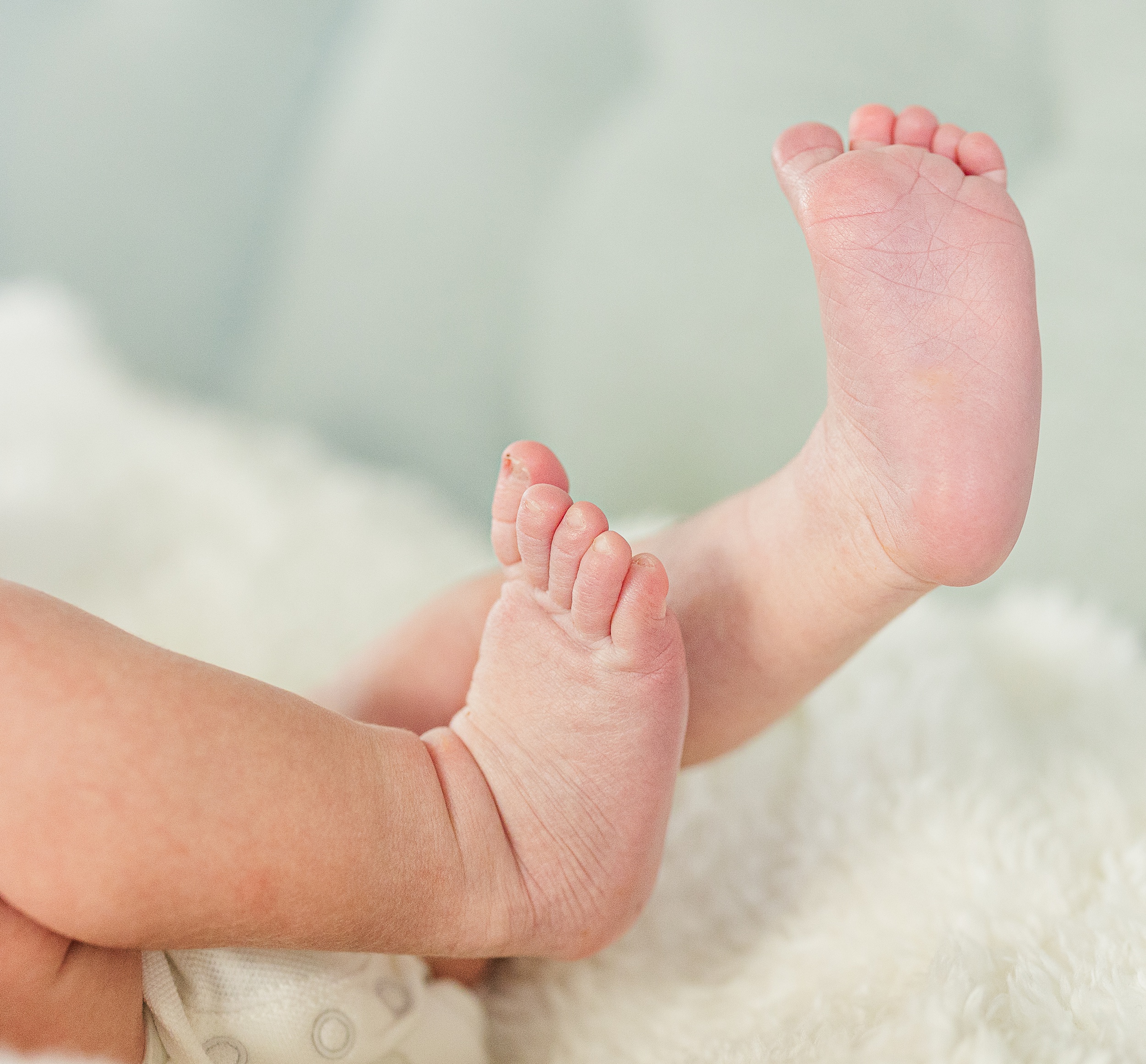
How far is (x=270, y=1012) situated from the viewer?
0.54 meters

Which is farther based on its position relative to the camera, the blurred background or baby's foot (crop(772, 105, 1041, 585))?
the blurred background

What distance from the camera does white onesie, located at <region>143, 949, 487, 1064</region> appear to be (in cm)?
53

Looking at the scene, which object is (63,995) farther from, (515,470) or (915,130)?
(915,130)

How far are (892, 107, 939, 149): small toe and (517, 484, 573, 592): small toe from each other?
29cm

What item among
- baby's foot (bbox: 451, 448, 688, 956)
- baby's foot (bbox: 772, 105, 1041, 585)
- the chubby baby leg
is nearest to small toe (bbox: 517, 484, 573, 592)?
baby's foot (bbox: 451, 448, 688, 956)

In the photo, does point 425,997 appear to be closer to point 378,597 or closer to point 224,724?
point 224,724

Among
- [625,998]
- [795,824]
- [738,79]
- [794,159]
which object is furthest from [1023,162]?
[625,998]

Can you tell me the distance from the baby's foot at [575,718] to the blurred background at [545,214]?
50 cm

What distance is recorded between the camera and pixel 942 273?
1.83 feet

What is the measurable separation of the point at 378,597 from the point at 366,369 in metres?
0.30

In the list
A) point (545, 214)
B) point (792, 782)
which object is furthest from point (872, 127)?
point (545, 214)

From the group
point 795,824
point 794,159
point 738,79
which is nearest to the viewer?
point 794,159

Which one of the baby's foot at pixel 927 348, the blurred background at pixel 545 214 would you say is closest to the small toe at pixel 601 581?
the baby's foot at pixel 927 348

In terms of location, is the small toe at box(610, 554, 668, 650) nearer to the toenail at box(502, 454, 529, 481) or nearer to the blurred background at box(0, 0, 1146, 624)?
the toenail at box(502, 454, 529, 481)
